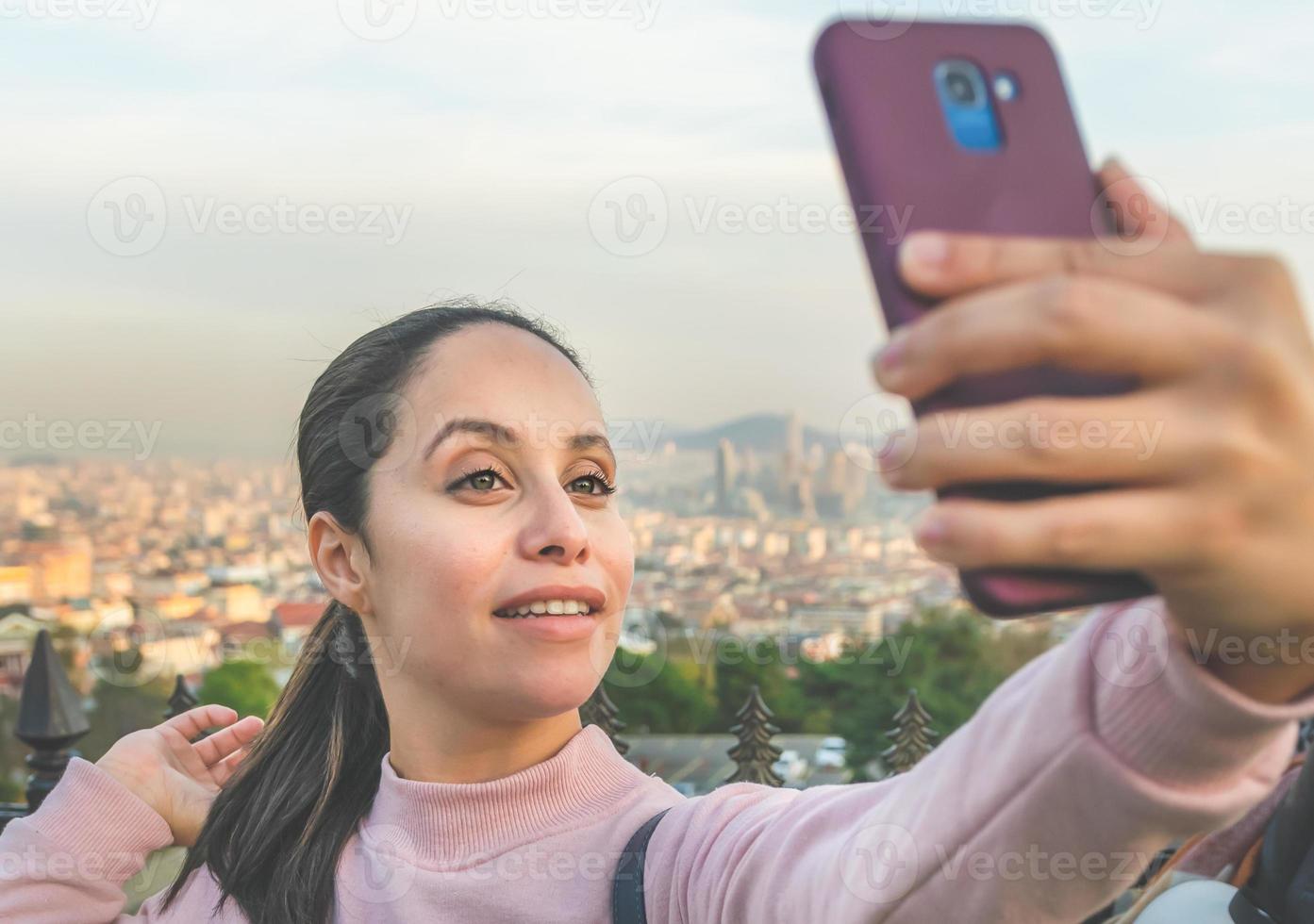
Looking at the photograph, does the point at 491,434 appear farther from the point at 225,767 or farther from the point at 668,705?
the point at 668,705

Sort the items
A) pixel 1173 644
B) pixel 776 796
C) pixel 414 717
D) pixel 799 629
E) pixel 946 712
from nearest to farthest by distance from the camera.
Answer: pixel 1173 644 < pixel 776 796 < pixel 414 717 < pixel 799 629 < pixel 946 712

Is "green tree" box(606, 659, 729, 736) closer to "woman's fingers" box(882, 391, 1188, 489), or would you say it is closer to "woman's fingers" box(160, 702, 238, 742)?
"woman's fingers" box(160, 702, 238, 742)

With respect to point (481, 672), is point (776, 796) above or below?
below

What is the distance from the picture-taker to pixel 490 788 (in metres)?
2.05

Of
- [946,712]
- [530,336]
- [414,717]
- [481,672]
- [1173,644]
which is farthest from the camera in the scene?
[946,712]

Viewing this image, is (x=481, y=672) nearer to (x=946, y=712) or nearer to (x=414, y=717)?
(x=414, y=717)

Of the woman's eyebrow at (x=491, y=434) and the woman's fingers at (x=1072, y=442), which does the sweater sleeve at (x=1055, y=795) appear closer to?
the woman's fingers at (x=1072, y=442)

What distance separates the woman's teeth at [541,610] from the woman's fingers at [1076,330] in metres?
1.27

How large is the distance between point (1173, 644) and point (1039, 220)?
1.13 feet

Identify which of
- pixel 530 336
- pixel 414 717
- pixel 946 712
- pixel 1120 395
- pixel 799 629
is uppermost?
pixel 530 336

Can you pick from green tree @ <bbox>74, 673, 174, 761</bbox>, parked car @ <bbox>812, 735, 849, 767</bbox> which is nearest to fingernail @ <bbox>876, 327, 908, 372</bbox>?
green tree @ <bbox>74, 673, 174, 761</bbox>

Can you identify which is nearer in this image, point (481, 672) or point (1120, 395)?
point (1120, 395)

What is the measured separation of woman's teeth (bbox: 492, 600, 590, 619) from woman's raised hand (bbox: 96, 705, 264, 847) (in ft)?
3.96

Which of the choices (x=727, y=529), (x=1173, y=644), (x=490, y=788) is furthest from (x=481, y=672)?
(x=727, y=529)
